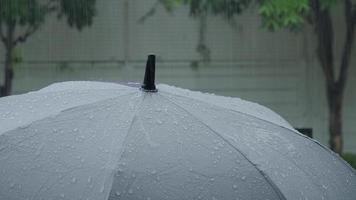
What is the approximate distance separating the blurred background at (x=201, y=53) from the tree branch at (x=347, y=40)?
2 centimetres

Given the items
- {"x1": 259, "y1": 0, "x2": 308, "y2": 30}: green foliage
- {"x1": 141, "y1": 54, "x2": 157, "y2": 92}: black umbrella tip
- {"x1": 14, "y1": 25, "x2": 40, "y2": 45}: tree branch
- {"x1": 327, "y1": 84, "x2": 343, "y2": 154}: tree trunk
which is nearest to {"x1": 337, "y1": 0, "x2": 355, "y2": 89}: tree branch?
{"x1": 327, "y1": 84, "x2": 343, "y2": 154}: tree trunk

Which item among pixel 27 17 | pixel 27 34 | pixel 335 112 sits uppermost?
pixel 27 17

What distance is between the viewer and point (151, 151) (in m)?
3.29

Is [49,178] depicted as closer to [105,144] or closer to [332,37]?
[105,144]

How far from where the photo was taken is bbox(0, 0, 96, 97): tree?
13.1 m

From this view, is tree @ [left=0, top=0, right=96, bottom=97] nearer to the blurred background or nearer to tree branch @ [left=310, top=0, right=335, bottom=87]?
the blurred background

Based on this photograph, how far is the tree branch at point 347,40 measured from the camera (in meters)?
13.6

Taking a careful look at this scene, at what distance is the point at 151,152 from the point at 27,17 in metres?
10.6

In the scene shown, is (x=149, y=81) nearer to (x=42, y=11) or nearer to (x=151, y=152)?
(x=151, y=152)

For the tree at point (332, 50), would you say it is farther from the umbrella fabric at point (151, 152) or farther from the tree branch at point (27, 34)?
the umbrella fabric at point (151, 152)

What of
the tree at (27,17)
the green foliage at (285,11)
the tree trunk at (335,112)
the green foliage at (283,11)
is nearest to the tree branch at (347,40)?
the tree trunk at (335,112)

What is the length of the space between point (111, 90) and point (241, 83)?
12.1 meters

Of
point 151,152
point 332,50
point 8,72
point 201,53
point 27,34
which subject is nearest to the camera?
point 151,152

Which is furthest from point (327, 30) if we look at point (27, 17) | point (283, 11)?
point (27, 17)
